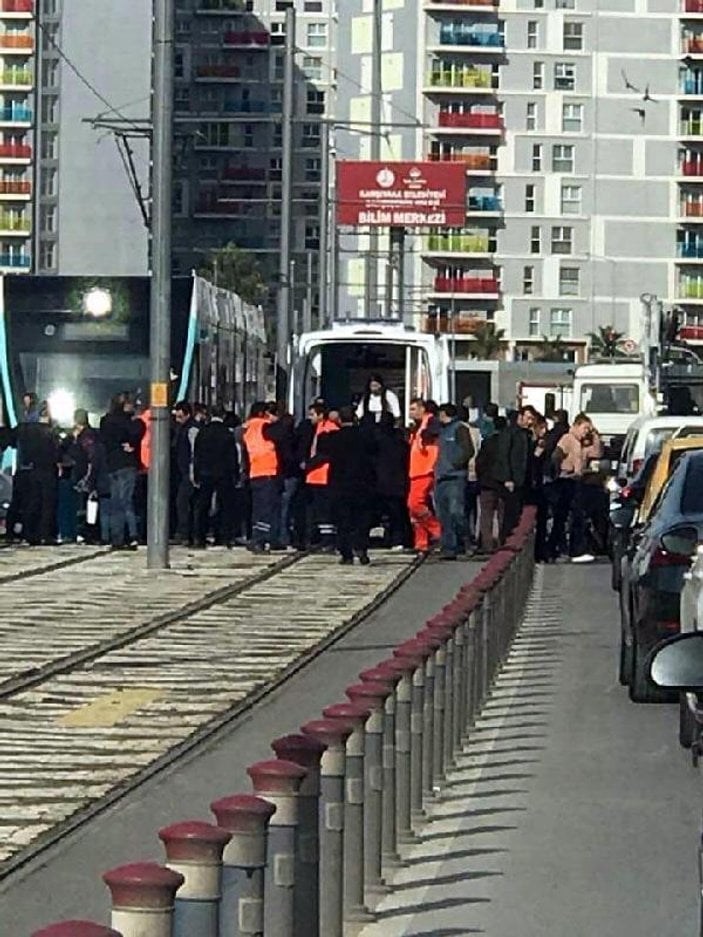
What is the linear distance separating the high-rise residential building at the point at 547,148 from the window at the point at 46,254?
44.5ft

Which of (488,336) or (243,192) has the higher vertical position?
(243,192)

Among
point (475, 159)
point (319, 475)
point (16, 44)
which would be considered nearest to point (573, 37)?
point (475, 159)

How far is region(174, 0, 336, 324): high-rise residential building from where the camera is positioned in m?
144

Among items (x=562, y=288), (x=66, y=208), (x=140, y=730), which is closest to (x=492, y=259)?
(x=562, y=288)

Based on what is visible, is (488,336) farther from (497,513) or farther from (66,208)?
(497,513)

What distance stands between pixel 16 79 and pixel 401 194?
169 ft

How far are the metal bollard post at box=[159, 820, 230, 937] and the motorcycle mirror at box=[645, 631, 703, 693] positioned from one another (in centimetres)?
112

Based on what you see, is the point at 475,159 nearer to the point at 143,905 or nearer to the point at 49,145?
the point at 49,145

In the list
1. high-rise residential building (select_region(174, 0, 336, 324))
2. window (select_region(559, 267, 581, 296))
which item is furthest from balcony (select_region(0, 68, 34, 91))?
window (select_region(559, 267, 581, 296))

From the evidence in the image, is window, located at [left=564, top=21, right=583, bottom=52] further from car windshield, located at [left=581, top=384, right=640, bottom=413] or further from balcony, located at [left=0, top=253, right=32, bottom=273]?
car windshield, located at [left=581, top=384, right=640, bottom=413]

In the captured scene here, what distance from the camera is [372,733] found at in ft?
30.5

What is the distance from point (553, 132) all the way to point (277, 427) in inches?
3633

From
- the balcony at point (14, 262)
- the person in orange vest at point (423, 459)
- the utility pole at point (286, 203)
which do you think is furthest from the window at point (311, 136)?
the person in orange vest at point (423, 459)

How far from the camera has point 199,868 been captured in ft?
18.1
